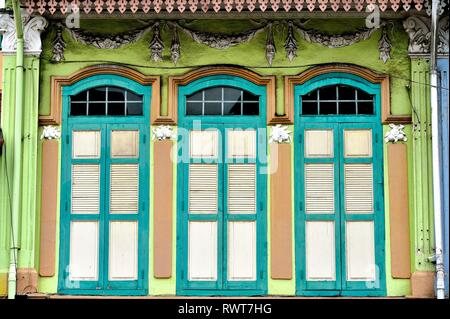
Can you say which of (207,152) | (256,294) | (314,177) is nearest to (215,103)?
(207,152)

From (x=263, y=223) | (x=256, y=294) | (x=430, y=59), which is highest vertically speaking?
(x=430, y=59)

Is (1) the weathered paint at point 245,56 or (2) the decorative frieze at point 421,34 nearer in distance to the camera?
(2) the decorative frieze at point 421,34

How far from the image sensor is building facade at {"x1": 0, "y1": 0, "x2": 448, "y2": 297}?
13.4 meters

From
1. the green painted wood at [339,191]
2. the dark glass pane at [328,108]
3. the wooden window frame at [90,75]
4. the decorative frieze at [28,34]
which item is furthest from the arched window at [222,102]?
the decorative frieze at [28,34]

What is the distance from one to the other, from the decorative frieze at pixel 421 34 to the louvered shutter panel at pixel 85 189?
13.8 ft

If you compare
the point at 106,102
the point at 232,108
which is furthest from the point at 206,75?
the point at 106,102

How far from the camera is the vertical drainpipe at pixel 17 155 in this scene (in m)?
13.2

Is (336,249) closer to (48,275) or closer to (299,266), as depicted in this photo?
(299,266)

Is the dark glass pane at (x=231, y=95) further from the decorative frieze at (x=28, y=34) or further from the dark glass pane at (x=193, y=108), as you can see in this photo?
the decorative frieze at (x=28, y=34)

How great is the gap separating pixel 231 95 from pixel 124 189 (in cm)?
178

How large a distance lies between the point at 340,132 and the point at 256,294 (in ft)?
7.39

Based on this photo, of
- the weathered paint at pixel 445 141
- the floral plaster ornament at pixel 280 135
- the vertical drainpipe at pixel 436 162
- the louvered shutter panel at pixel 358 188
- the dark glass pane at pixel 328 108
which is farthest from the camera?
the dark glass pane at pixel 328 108

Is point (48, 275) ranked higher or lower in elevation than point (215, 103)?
lower

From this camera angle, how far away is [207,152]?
1363 centimetres
